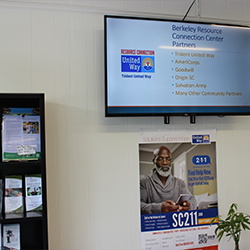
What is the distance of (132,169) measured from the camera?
5.93ft

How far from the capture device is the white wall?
1693mm

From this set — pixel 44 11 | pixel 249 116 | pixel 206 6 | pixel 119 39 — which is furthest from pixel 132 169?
pixel 206 6

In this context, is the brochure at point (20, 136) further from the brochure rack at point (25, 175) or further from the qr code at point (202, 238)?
the qr code at point (202, 238)

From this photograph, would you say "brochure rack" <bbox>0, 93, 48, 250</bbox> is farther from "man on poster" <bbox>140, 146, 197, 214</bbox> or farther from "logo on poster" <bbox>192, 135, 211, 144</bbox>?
"logo on poster" <bbox>192, 135, 211, 144</bbox>

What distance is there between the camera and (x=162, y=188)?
1831 millimetres

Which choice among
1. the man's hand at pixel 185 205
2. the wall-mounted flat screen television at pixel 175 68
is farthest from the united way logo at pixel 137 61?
the man's hand at pixel 185 205

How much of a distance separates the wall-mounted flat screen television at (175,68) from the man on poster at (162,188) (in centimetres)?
39

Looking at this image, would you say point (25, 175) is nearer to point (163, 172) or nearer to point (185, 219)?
point (163, 172)

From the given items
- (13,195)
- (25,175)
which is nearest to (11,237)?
(13,195)

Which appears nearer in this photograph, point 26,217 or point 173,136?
point 26,217

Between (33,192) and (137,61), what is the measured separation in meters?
1.15

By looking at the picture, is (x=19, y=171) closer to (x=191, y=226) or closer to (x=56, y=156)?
(x=56, y=156)

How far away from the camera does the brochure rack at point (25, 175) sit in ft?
4.50

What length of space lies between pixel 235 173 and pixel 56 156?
1.48 meters
